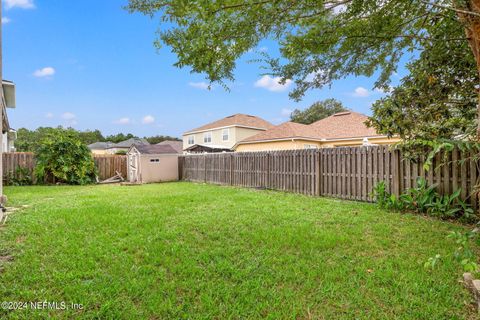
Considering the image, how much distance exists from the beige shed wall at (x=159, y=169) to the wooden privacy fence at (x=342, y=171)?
3.03 m

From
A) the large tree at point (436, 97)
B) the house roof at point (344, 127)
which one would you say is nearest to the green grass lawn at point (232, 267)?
the large tree at point (436, 97)

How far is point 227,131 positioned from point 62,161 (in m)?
16.7

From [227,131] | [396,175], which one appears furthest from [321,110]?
[396,175]

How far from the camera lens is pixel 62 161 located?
1150 centimetres

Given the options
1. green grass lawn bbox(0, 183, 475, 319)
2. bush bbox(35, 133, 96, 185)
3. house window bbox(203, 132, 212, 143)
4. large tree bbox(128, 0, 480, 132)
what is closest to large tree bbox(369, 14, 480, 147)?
large tree bbox(128, 0, 480, 132)

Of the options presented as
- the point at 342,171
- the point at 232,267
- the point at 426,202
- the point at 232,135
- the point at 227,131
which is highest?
the point at 227,131

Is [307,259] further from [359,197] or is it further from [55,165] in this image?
[55,165]

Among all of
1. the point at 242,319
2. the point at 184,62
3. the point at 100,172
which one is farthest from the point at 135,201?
the point at 100,172

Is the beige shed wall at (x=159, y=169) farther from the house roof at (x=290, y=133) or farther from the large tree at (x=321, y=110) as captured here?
the large tree at (x=321, y=110)

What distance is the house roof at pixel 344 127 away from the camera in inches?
636

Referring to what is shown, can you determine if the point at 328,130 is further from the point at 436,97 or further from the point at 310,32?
the point at 310,32

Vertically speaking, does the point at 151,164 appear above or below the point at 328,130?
below

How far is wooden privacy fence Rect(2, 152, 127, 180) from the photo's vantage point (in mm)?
11281

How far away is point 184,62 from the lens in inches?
115
